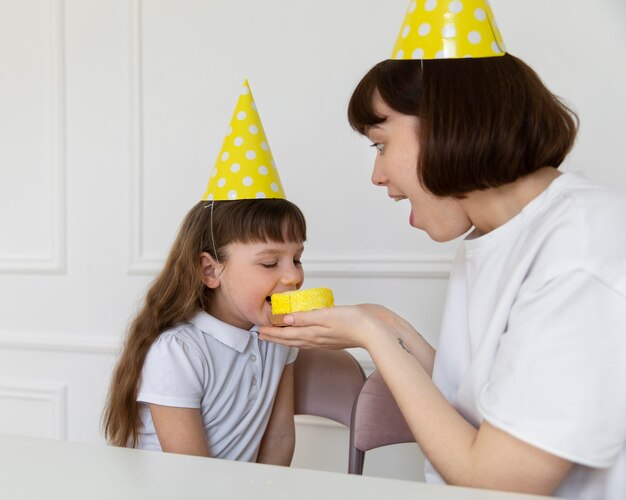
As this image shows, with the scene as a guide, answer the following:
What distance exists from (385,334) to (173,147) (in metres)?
1.20

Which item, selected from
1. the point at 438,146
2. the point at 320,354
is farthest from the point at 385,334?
the point at 320,354

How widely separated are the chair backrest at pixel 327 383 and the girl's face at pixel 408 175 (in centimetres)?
39

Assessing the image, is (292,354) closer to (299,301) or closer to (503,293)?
(299,301)

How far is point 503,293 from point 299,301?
408 millimetres

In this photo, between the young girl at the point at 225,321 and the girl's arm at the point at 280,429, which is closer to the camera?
the young girl at the point at 225,321

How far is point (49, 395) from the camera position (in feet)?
7.18

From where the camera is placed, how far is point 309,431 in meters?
1.91

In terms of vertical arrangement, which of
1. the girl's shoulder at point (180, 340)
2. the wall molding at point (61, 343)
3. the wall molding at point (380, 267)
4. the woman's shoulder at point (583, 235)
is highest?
the woman's shoulder at point (583, 235)

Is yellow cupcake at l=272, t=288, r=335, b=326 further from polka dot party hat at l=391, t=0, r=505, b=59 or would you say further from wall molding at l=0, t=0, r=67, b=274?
wall molding at l=0, t=0, r=67, b=274

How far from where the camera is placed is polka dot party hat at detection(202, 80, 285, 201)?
1.36 m

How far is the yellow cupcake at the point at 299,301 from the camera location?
47.3 inches

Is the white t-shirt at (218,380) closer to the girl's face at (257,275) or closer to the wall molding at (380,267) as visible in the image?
the girl's face at (257,275)

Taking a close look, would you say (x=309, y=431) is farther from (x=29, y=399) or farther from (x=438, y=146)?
(x=438, y=146)

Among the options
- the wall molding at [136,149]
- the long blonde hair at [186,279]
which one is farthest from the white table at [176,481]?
the wall molding at [136,149]
